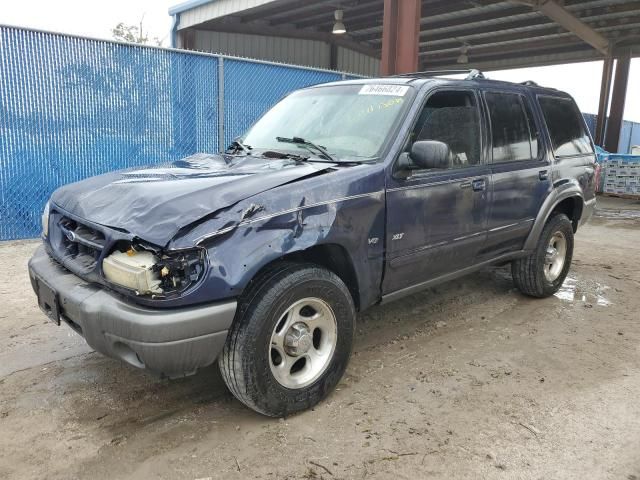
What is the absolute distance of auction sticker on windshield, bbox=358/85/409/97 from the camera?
364 centimetres

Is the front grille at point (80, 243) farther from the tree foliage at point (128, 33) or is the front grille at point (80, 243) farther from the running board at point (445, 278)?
the tree foliage at point (128, 33)

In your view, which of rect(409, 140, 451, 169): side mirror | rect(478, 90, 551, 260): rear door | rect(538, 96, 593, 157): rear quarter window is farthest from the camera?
rect(538, 96, 593, 157): rear quarter window

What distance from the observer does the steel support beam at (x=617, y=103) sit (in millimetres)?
17844

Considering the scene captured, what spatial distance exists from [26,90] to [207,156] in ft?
13.3

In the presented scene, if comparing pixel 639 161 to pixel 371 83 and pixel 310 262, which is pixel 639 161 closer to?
pixel 371 83

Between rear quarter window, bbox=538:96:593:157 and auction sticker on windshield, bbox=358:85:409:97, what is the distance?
1864 mm

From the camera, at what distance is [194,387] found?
10.9ft

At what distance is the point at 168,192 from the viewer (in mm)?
2725

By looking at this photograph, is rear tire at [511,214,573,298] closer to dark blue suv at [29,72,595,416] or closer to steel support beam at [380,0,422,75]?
dark blue suv at [29,72,595,416]

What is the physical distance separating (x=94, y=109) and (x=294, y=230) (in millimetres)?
5471

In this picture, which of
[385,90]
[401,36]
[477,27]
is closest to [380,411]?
[385,90]

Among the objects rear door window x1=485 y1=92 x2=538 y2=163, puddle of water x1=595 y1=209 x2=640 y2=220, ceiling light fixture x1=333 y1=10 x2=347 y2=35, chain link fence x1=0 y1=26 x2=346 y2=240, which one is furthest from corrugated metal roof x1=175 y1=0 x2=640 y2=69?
rear door window x1=485 y1=92 x2=538 y2=163

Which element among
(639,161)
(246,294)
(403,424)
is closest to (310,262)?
(246,294)

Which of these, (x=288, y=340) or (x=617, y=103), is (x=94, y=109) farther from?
(x=617, y=103)
